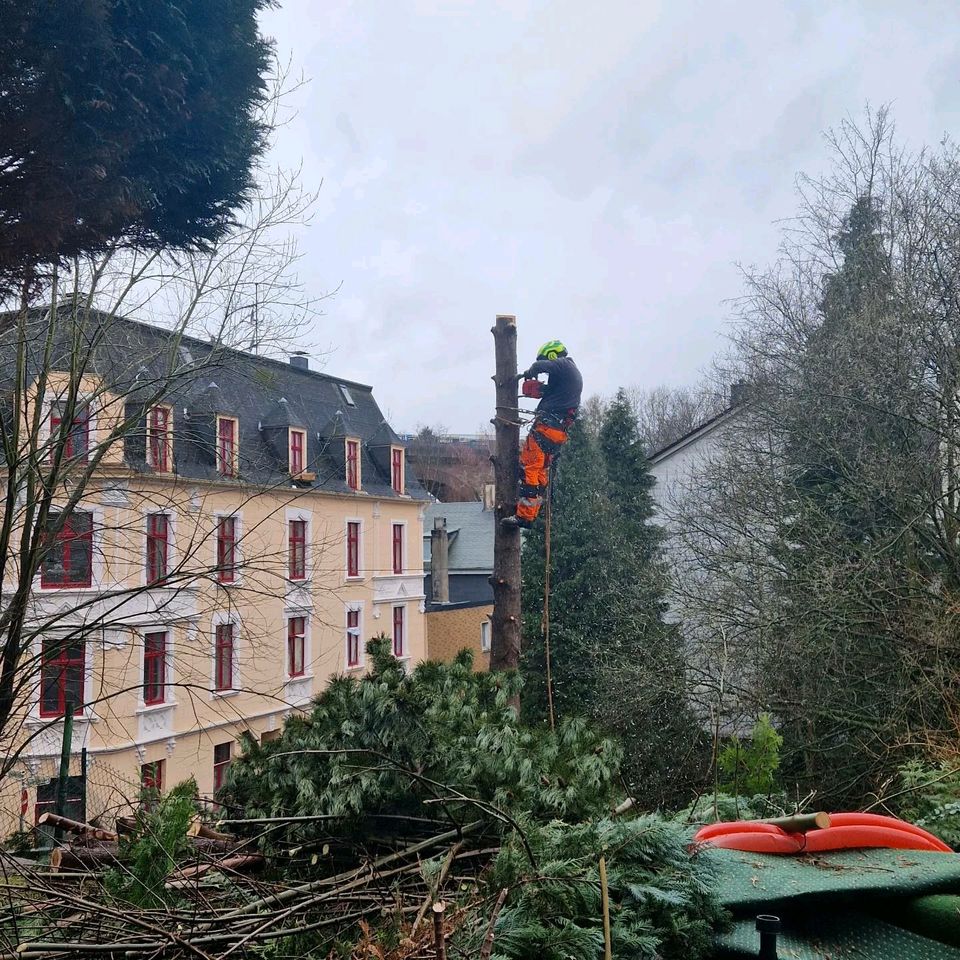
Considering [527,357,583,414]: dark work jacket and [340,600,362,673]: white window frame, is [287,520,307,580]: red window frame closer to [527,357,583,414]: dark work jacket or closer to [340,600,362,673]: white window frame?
[527,357,583,414]: dark work jacket

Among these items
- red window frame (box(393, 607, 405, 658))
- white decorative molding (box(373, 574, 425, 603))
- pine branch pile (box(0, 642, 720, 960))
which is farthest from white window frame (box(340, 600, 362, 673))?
pine branch pile (box(0, 642, 720, 960))

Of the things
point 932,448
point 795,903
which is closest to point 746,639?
point 932,448

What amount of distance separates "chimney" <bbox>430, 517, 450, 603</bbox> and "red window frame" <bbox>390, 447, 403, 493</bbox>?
4159 mm

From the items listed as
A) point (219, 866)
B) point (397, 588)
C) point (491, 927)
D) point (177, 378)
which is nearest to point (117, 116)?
point (177, 378)

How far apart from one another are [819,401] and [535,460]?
19.8 feet

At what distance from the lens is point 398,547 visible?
19.2 m

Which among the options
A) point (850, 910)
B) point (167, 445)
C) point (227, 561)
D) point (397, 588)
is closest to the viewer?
point (850, 910)

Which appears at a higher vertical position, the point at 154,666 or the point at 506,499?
the point at 506,499

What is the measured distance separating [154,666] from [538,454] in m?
5.62

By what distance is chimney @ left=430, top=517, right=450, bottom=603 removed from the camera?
23625 millimetres

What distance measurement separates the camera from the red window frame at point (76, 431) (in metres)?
6.46

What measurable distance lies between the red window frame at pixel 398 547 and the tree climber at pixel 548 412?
1208 centimetres

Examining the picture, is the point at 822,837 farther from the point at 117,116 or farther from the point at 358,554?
the point at 358,554

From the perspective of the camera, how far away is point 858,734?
988 centimetres
